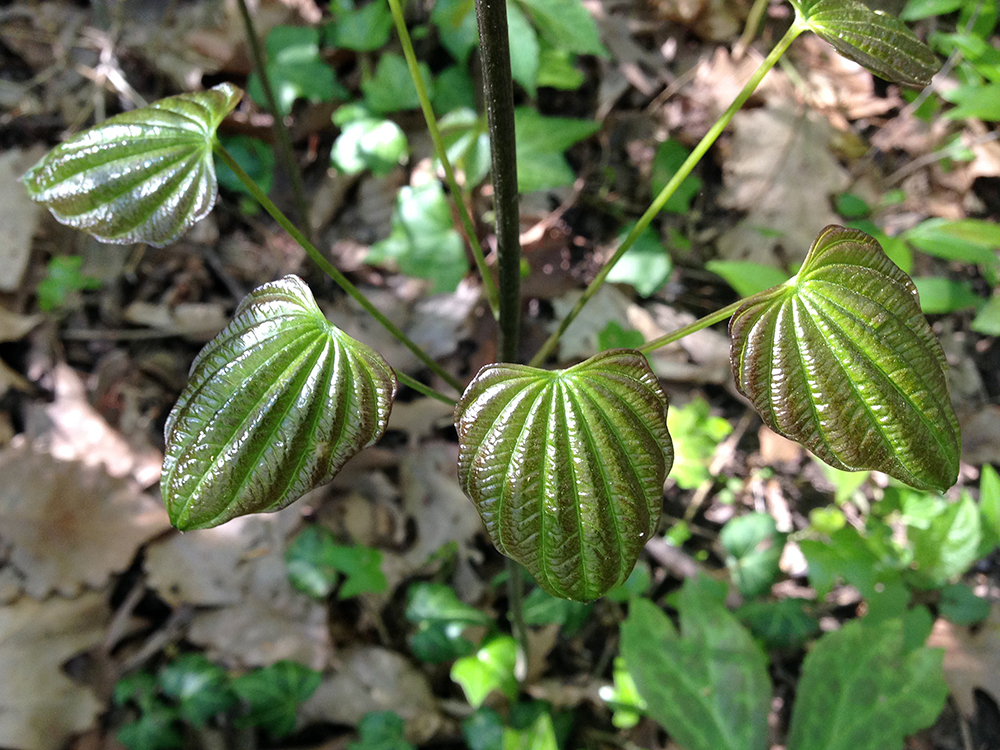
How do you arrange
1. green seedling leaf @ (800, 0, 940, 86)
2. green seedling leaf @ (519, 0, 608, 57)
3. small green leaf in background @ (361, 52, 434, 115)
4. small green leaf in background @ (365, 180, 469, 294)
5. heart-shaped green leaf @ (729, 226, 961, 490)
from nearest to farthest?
heart-shaped green leaf @ (729, 226, 961, 490), green seedling leaf @ (800, 0, 940, 86), green seedling leaf @ (519, 0, 608, 57), small green leaf in background @ (365, 180, 469, 294), small green leaf in background @ (361, 52, 434, 115)

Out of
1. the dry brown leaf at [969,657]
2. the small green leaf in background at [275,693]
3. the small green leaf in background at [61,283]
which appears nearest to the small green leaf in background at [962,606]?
the dry brown leaf at [969,657]

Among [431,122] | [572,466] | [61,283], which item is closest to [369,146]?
[61,283]

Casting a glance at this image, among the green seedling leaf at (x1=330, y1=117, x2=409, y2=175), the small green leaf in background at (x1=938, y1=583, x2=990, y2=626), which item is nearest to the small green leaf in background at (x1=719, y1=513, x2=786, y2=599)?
the small green leaf in background at (x1=938, y1=583, x2=990, y2=626)

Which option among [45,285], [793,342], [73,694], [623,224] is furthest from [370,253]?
[793,342]

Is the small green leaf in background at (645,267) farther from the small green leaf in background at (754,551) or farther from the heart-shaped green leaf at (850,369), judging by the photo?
the heart-shaped green leaf at (850,369)

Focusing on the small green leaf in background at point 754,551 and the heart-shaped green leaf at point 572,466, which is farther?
the small green leaf in background at point 754,551

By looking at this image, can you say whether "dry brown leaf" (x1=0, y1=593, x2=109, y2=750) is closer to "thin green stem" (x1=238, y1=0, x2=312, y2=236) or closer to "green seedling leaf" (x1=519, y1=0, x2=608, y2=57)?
"thin green stem" (x1=238, y1=0, x2=312, y2=236)
